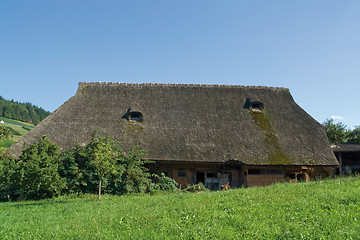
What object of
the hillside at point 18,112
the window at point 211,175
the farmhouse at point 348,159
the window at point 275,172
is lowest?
the window at point 211,175

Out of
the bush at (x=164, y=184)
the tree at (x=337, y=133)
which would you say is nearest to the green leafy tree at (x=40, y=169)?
the bush at (x=164, y=184)

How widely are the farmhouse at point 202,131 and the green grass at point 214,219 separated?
22.5 feet

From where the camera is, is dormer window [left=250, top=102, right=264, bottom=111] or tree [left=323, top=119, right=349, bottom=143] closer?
dormer window [left=250, top=102, right=264, bottom=111]

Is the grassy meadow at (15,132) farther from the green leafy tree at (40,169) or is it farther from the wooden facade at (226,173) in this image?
the wooden facade at (226,173)

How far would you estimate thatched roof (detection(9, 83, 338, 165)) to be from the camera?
17828 millimetres

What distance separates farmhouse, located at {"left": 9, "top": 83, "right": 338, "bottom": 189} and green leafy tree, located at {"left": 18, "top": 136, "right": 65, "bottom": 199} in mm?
2936

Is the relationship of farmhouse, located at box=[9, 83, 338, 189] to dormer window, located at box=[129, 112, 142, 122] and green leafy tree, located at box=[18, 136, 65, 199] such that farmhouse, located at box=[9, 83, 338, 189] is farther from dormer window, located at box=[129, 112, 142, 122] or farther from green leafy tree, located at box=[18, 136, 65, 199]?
green leafy tree, located at box=[18, 136, 65, 199]

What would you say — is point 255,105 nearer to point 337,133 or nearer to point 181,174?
point 181,174

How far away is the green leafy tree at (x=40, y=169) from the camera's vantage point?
12.8 m

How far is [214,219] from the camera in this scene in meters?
7.92

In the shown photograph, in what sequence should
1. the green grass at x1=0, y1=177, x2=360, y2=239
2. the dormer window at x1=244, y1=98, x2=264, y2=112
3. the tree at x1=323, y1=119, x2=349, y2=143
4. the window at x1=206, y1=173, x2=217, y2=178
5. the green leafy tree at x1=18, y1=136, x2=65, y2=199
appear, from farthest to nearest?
the tree at x1=323, y1=119, x2=349, y2=143 → the dormer window at x1=244, y1=98, x2=264, y2=112 → the window at x1=206, y1=173, x2=217, y2=178 → the green leafy tree at x1=18, y1=136, x2=65, y2=199 → the green grass at x1=0, y1=177, x2=360, y2=239

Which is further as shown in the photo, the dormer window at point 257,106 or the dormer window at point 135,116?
the dormer window at point 257,106

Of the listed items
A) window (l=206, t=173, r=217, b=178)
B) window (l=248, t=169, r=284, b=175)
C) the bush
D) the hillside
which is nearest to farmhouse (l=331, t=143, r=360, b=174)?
window (l=248, t=169, r=284, b=175)

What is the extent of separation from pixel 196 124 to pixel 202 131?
0.84 meters
